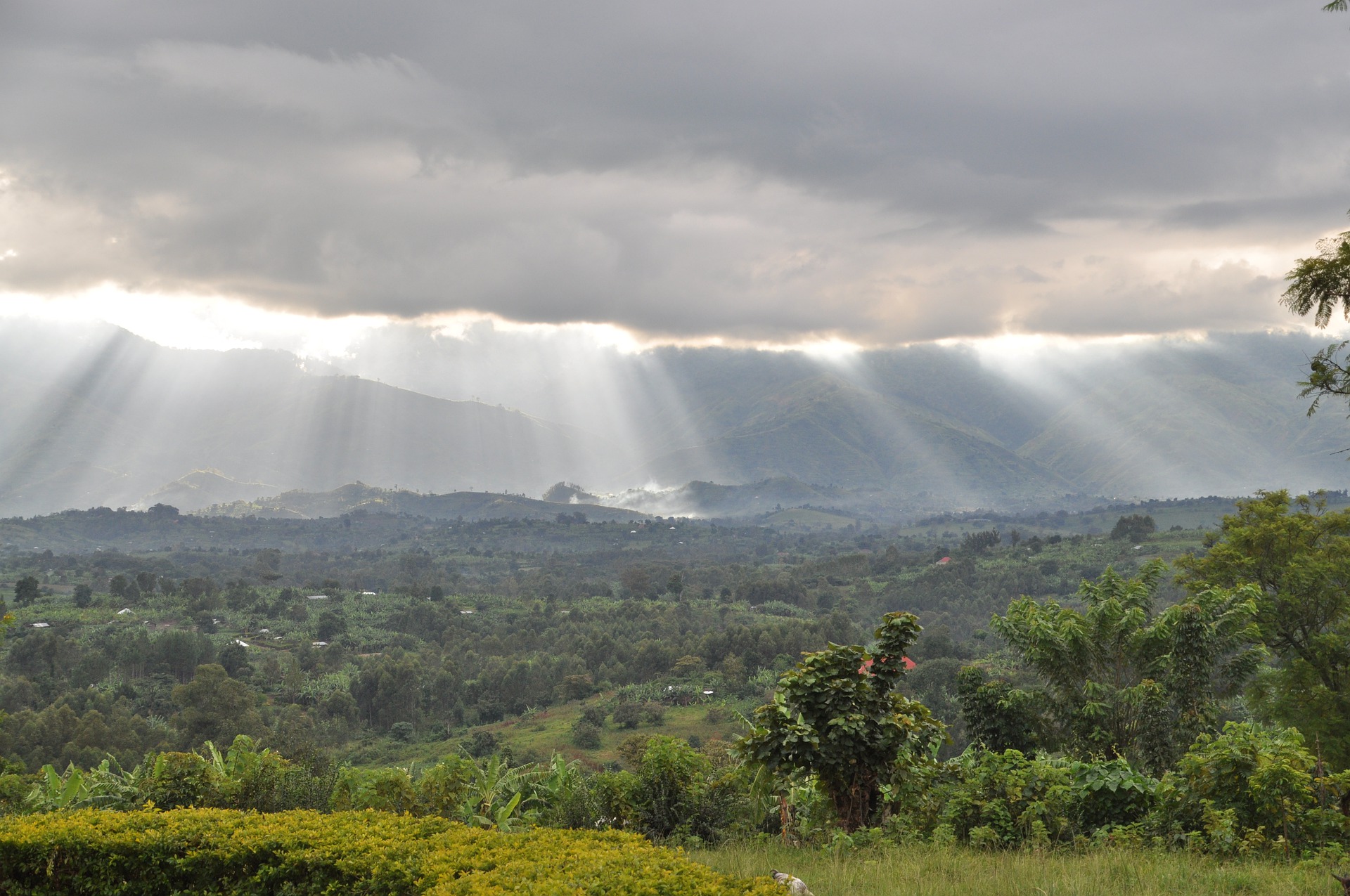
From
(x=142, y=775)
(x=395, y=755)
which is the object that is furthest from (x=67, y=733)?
(x=142, y=775)

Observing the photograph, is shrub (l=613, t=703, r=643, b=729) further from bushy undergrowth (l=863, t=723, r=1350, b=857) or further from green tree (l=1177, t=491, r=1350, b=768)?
bushy undergrowth (l=863, t=723, r=1350, b=857)

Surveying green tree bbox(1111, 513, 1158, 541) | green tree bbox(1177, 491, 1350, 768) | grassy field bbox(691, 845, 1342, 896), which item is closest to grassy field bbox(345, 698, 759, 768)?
green tree bbox(1177, 491, 1350, 768)

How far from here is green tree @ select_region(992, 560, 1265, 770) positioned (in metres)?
15.0

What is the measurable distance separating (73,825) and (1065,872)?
935 centimetres

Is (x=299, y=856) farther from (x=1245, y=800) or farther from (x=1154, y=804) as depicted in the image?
(x=1245, y=800)

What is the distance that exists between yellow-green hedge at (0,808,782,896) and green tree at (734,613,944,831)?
9.10 feet

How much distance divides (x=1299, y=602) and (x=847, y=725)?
19.2 m

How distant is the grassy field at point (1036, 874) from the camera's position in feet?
25.3

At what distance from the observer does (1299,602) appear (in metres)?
22.9

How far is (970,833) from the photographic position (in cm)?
1029

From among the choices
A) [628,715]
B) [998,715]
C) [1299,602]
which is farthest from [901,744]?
[628,715]

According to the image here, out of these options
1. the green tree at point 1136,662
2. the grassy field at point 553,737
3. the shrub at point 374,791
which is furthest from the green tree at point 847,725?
the grassy field at point 553,737

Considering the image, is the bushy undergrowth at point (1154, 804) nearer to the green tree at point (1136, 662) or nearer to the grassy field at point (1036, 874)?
the grassy field at point (1036, 874)

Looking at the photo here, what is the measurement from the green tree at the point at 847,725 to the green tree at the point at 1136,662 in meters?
6.12
